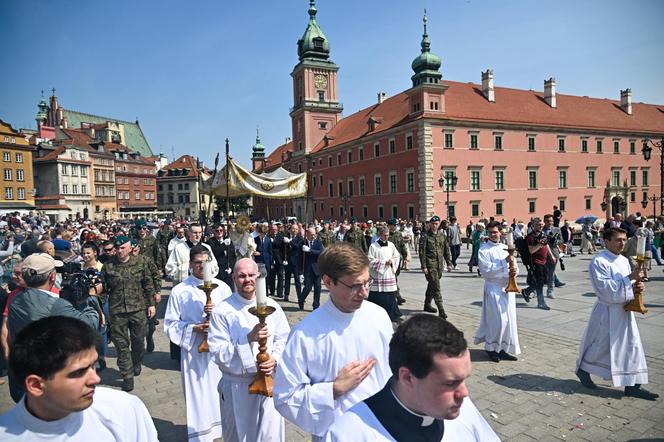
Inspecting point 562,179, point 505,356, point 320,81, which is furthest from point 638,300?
point 320,81

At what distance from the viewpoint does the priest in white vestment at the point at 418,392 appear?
58.2 inches

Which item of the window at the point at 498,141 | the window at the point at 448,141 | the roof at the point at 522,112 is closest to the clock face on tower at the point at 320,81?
the roof at the point at 522,112

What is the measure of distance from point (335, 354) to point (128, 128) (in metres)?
110

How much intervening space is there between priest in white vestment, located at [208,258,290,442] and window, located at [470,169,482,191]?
36.9 m

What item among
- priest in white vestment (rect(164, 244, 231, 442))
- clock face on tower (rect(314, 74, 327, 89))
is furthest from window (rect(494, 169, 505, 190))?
priest in white vestment (rect(164, 244, 231, 442))

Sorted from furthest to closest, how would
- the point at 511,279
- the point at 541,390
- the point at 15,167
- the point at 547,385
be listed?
the point at 15,167, the point at 511,279, the point at 547,385, the point at 541,390

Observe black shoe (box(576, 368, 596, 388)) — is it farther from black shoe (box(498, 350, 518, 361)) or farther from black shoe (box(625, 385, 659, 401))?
black shoe (box(498, 350, 518, 361))

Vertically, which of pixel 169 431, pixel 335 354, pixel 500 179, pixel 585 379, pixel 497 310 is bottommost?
pixel 169 431

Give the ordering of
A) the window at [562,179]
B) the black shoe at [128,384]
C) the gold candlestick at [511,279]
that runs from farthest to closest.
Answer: the window at [562,179]
the gold candlestick at [511,279]
the black shoe at [128,384]

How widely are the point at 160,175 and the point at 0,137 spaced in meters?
35.2

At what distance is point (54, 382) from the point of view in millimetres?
1606

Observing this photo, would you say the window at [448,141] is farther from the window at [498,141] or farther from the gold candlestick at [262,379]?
the gold candlestick at [262,379]

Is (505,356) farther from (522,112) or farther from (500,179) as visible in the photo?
(522,112)

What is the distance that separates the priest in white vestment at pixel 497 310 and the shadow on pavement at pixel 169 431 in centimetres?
447
